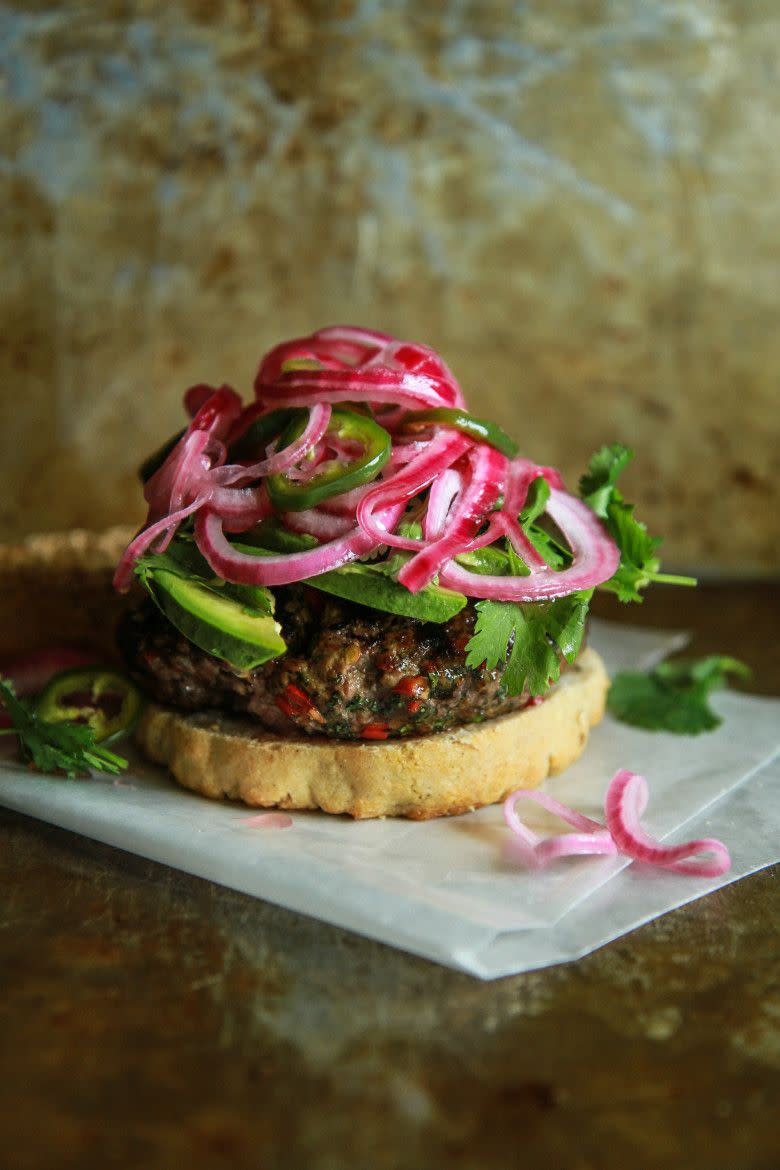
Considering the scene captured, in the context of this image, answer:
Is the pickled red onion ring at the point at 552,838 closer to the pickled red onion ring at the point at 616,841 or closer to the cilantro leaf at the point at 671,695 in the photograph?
the pickled red onion ring at the point at 616,841

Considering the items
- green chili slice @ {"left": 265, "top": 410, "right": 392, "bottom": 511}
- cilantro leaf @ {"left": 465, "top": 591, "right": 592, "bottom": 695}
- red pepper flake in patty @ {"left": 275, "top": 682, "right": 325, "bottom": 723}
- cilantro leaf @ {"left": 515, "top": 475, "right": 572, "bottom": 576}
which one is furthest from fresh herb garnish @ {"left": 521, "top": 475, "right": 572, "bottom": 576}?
red pepper flake in patty @ {"left": 275, "top": 682, "right": 325, "bottom": 723}

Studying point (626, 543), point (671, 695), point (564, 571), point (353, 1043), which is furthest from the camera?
point (671, 695)

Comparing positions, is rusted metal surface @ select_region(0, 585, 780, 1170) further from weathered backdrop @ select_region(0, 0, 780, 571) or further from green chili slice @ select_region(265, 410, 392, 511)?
weathered backdrop @ select_region(0, 0, 780, 571)

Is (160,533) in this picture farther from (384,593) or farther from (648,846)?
(648,846)

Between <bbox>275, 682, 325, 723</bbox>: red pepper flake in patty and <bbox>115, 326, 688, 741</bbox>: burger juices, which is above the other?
<bbox>115, 326, 688, 741</bbox>: burger juices

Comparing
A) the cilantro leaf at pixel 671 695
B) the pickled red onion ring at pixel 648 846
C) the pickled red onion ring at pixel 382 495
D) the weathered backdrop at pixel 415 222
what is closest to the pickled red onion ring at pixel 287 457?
the pickled red onion ring at pixel 382 495

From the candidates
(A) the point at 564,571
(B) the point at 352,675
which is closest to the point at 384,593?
(B) the point at 352,675
